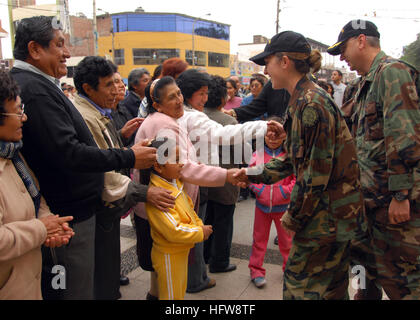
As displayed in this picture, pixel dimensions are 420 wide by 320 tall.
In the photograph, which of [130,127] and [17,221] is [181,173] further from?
[17,221]

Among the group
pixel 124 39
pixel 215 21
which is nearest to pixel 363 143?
pixel 124 39

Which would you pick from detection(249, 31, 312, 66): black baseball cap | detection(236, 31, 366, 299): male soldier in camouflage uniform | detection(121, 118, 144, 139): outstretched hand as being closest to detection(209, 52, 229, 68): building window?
detection(121, 118, 144, 139): outstretched hand

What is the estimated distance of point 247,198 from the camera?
6430mm

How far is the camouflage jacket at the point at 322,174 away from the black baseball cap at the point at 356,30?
2.72ft

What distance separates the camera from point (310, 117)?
1938 mm

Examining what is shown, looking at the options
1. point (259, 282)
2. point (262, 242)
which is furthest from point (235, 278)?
point (262, 242)

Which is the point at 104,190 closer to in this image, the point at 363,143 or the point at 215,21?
the point at 363,143

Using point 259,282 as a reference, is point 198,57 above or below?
above

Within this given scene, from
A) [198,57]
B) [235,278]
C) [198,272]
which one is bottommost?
[235,278]

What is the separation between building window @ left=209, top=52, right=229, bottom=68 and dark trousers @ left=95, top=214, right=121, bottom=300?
46.8 metres

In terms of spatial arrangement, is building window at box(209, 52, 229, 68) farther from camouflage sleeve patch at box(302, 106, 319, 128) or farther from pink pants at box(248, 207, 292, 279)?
camouflage sleeve patch at box(302, 106, 319, 128)

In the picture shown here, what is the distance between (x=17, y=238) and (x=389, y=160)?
2239 millimetres

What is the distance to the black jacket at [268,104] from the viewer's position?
396 cm

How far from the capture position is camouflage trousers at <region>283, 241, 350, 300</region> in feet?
6.79
